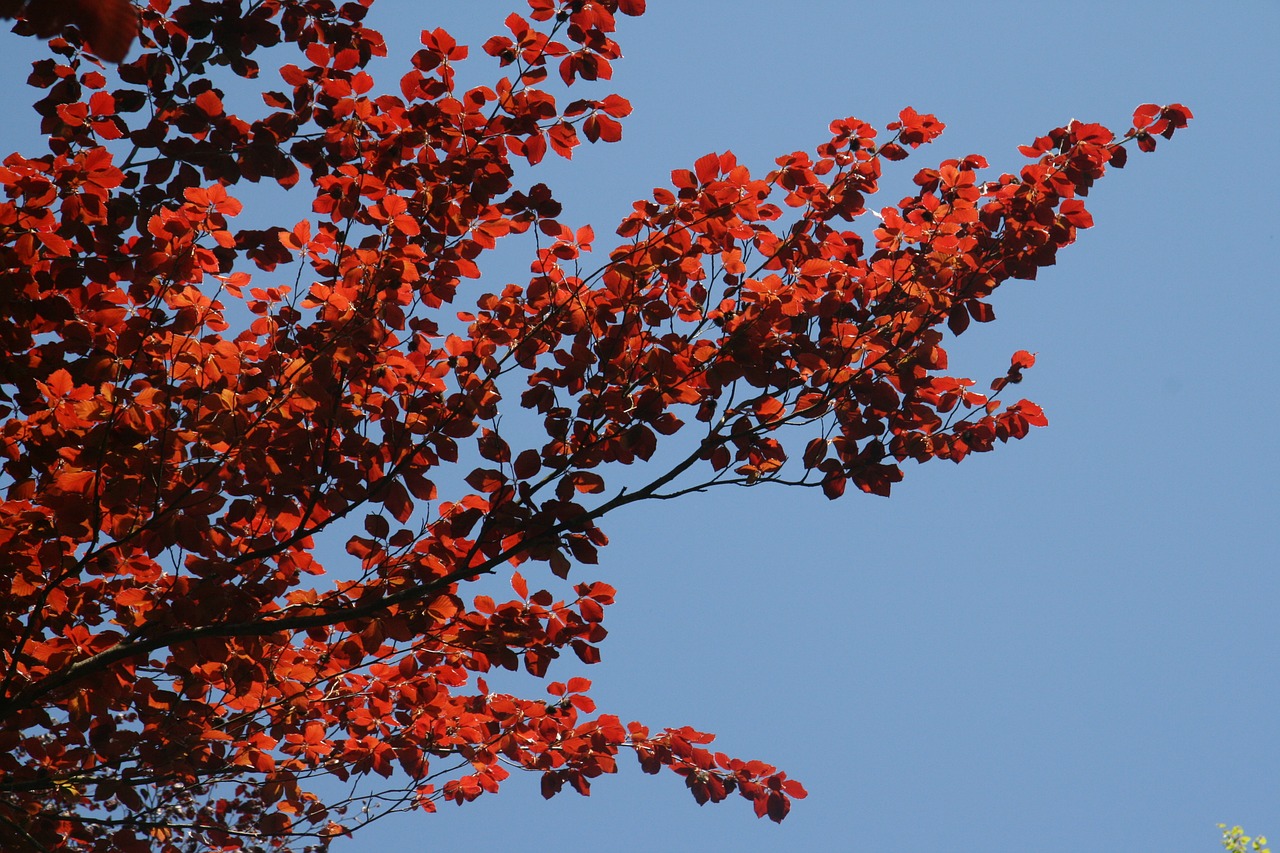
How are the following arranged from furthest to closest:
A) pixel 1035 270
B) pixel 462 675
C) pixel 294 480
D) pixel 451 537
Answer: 1. pixel 462 675
2. pixel 1035 270
3. pixel 451 537
4. pixel 294 480

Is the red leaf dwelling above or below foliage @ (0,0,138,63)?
above

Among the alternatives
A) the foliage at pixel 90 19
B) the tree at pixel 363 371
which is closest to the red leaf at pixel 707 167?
the tree at pixel 363 371

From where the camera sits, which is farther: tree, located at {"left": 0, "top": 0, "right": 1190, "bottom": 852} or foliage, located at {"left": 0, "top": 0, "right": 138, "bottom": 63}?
tree, located at {"left": 0, "top": 0, "right": 1190, "bottom": 852}

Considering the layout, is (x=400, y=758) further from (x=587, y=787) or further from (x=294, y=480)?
(x=294, y=480)

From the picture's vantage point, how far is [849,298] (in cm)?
307

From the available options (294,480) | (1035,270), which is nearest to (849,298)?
(1035,270)

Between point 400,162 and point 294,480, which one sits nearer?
point 294,480

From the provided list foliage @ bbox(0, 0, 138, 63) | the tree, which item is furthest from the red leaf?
foliage @ bbox(0, 0, 138, 63)

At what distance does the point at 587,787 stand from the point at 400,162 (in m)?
2.05

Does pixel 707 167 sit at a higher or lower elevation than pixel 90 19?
higher

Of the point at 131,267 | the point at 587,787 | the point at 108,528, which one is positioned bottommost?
the point at 587,787

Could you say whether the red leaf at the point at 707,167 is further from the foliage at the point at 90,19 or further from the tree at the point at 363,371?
the foliage at the point at 90,19

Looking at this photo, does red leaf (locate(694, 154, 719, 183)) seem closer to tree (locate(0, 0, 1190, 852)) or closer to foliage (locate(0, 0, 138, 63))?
tree (locate(0, 0, 1190, 852))

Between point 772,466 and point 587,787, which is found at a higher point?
point 772,466
